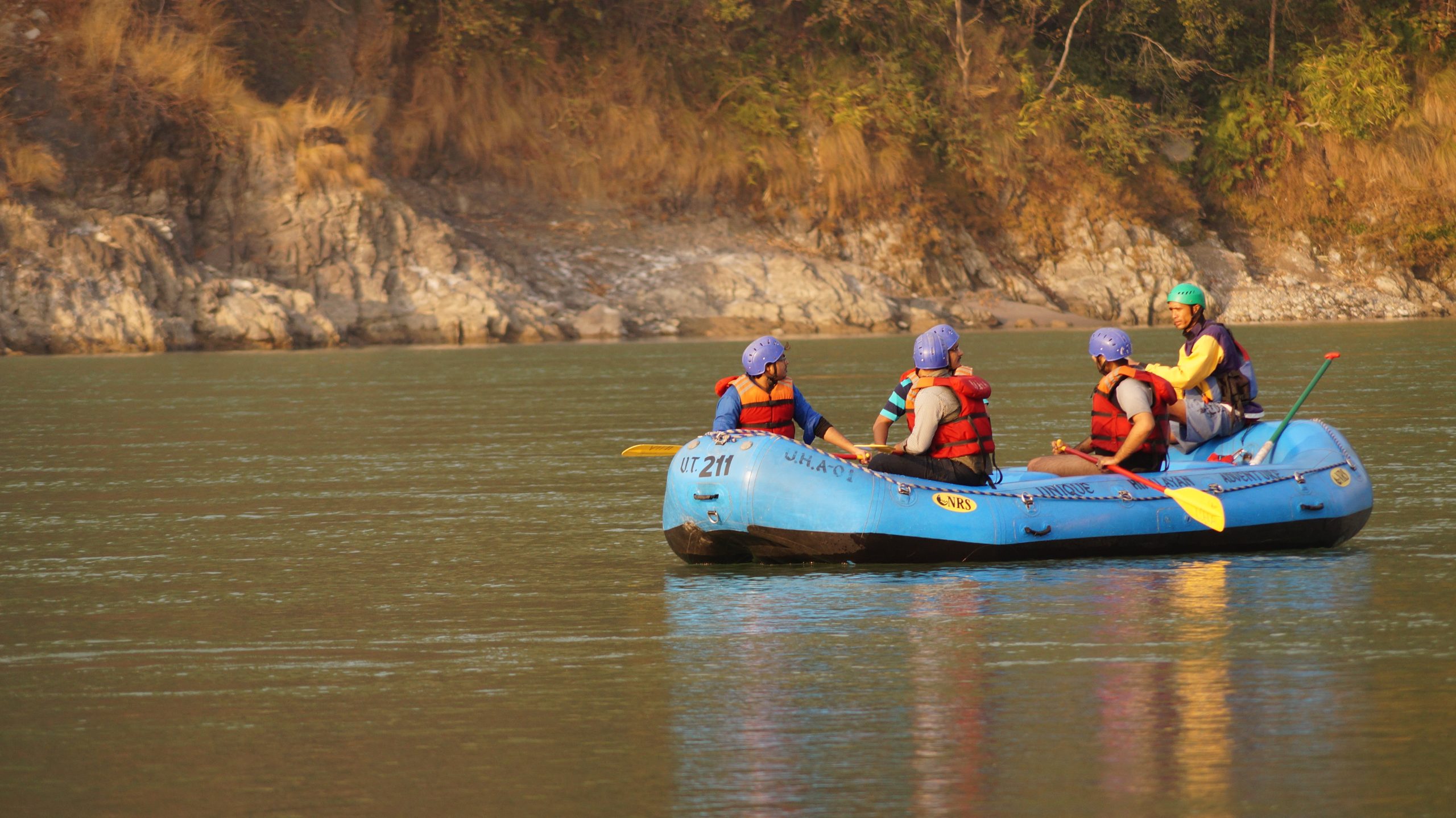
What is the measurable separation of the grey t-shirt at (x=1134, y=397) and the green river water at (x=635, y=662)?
89 cm

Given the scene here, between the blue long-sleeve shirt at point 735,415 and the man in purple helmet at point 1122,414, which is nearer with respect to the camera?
the man in purple helmet at point 1122,414

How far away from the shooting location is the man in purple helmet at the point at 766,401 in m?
10.7

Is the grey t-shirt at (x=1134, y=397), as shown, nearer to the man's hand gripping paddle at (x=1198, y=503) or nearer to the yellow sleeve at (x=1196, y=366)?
the man's hand gripping paddle at (x=1198, y=503)

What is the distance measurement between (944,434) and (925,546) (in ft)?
2.23

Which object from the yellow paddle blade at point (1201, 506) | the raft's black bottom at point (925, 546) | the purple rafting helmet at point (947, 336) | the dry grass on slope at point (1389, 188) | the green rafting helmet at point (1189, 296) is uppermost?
the dry grass on slope at point (1389, 188)

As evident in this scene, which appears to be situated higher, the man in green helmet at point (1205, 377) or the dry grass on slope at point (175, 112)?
the dry grass on slope at point (175, 112)

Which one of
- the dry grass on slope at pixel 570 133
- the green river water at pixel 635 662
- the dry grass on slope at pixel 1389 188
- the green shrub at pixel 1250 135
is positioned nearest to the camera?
the green river water at pixel 635 662

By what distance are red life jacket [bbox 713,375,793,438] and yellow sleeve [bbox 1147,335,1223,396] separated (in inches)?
98.1

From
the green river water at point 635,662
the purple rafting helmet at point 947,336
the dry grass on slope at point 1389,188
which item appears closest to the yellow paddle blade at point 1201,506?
the green river water at point 635,662

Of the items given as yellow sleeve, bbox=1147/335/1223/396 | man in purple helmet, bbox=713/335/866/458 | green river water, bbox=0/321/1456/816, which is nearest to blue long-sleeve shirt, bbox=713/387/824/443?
man in purple helmet, bbox=713/335/866/458

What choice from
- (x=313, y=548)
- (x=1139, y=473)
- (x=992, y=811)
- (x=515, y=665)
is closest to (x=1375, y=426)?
(x=1139, y=473)

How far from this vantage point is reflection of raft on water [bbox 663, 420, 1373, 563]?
9.96m

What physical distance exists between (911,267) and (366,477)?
2858cm

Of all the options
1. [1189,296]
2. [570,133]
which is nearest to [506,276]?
[570,133]
